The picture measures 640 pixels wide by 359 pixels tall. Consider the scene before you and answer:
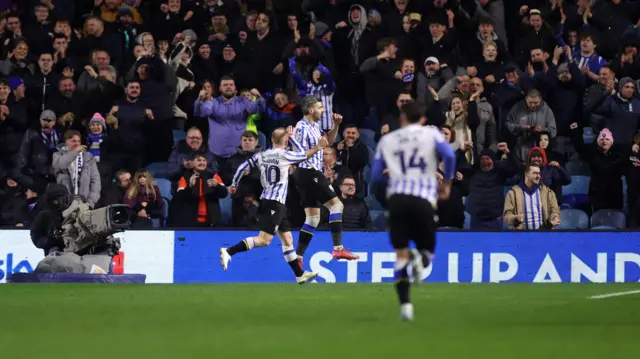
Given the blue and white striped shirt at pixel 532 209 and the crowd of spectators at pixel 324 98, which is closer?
the blue and white striped shirt at pixel 532 209

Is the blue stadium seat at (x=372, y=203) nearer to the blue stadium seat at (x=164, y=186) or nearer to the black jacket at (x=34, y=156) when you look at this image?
the blue stadium seat at (x=164, y=186)

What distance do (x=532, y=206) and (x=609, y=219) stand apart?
1.49 metres

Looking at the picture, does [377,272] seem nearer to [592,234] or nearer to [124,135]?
[592,234]

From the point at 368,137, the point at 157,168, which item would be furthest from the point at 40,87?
the point at 368,137

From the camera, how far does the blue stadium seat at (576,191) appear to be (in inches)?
864

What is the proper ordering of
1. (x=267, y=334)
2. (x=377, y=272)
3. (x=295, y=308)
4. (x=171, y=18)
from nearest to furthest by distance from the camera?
1. (x=267, y=334)
2. (x=295, y=308)
3. (x=377, y=272)
4. (x=171, y=18)

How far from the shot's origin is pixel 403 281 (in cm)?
1148

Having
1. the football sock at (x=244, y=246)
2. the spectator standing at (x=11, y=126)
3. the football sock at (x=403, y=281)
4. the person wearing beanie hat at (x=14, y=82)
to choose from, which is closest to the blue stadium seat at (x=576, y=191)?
the football sock at (x=244, y=246)

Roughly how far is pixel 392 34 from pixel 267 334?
13.1 m

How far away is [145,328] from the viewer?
1109 cm

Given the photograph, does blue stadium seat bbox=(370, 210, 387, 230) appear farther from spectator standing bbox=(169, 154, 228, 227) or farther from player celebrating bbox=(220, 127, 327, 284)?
player celebrating bbox=(220, 127, 327, 284)

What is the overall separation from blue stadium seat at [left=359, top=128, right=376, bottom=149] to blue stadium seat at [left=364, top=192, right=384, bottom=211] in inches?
50.3

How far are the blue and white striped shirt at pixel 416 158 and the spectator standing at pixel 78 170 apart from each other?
9.75 m

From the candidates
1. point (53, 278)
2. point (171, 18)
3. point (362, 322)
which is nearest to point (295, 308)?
point (362, 322)
